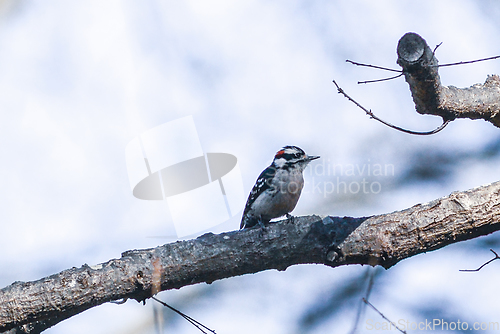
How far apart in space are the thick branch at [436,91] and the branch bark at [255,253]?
0.75 meters

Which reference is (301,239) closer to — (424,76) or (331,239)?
(331,239)

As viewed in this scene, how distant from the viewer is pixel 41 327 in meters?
3.45

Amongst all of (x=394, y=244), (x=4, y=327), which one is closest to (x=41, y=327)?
(x=4, y=327)

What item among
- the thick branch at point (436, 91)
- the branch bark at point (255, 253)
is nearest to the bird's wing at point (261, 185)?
the branch bark at point (255, 253)

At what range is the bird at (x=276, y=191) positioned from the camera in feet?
17.3

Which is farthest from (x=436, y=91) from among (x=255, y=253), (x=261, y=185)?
(x=261, y=185)

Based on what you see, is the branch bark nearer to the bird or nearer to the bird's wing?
the bird

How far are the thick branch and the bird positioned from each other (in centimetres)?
216

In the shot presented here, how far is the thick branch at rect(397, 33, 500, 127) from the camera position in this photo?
2930 millimetres

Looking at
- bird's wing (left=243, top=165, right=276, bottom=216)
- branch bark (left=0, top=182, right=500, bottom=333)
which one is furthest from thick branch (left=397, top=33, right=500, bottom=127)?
bird's wing (left=243, top=165, right=276, bottom=216)

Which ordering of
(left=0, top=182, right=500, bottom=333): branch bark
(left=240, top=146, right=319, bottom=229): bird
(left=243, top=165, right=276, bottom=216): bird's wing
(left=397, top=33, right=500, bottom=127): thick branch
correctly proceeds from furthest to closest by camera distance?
(left=243, top=165, right=276, bottom=216): bird's wing
(left=240, top=146, right=319, bottom=229): bird
(left=0, top=182, right=500, bottom=333): branch bark
(left=397, top=33, right=500, bottom=127): thick branch

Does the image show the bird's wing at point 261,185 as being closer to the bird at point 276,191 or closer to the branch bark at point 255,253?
the bird at point 276,191

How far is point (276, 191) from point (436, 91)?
2424mm

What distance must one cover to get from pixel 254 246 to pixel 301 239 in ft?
1.20
